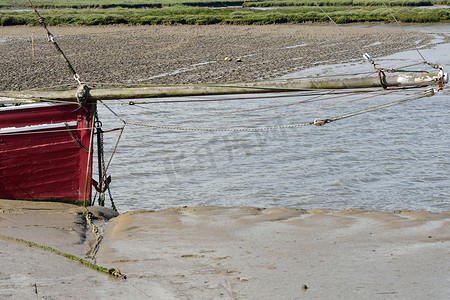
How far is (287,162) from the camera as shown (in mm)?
15414

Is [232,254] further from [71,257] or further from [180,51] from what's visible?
[180,51]

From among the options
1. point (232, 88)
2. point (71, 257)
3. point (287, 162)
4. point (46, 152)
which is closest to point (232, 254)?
point (71, 257)

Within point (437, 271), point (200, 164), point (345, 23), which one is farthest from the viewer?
point (345, 23)

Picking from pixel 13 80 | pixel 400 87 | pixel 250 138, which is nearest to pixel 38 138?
pixel 400 87

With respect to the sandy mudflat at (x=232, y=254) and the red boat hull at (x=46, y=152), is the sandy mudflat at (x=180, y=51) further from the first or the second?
the red boat hull at (x=46, y=152)

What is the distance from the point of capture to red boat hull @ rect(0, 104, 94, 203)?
1109 cm

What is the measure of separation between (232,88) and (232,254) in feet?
9.84

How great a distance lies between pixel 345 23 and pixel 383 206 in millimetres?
49489

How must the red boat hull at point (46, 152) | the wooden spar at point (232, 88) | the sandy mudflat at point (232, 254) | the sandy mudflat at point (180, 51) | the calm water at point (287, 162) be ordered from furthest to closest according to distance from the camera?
the sandy mudflat at point (180, 51) < the calm water at point (287, 162) < the red boat hull at point (46, 152) < the wooden spar at point (232, 88) < the sandy mudflat at point (232, 254)

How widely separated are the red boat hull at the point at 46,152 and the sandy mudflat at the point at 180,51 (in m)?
9.99

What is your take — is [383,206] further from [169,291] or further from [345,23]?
[345,23]

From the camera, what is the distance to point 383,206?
12.2 m

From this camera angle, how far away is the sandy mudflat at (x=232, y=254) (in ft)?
23.7

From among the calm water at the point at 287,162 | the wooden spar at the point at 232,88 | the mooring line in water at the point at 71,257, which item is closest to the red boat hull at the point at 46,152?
the wooden spar at the point at 232,88
